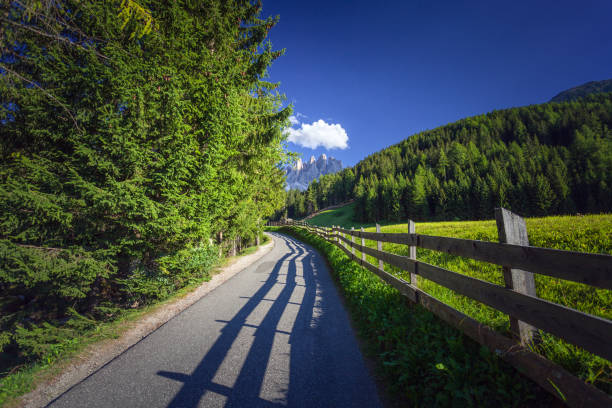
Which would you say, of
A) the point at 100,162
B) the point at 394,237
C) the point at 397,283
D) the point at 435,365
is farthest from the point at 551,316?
the point at 100,162

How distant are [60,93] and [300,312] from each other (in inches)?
307

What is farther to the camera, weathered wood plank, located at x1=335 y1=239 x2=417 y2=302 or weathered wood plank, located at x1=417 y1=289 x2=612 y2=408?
weathered wood plank, located at x1=335 y1=239 x2=417 y2=302

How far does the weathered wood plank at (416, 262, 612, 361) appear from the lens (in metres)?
1.40

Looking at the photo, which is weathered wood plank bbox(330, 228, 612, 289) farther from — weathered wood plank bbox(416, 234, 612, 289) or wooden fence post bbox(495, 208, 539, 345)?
wooden fence post bbox(495, 208, 539, 345)

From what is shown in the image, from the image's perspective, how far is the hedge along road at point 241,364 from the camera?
2.73 metres

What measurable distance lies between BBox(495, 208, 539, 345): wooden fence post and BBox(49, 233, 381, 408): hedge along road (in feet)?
5.57

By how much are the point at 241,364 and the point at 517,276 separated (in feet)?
12.0

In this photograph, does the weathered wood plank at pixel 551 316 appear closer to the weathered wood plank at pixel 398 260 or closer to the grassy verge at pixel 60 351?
the weathered wood plank at pixel 398 260

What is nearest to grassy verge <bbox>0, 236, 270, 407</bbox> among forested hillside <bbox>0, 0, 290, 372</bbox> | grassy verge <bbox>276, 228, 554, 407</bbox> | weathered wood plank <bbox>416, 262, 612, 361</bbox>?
forested hillside <bbox>0, 0, 290, 372</bbox>

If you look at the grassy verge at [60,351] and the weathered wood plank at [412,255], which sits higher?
the weathered wood plank at [412,255]

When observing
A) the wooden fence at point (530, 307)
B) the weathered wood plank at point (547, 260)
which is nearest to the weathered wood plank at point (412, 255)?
the wooden fence at point (530, 307)

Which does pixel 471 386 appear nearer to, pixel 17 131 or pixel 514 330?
pixel 514 330

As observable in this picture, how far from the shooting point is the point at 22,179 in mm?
4707

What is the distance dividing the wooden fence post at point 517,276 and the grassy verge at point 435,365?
36cm
